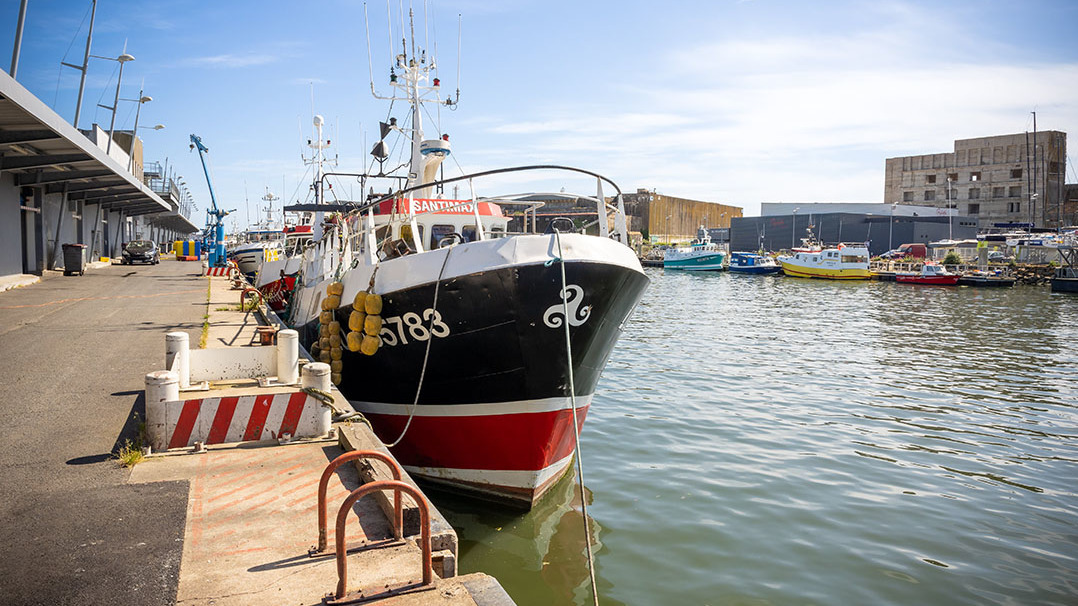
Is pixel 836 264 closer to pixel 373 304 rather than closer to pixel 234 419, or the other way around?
pixel 373 304

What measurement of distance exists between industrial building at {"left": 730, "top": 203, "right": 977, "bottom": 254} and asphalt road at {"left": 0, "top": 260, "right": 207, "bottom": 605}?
72446 mm

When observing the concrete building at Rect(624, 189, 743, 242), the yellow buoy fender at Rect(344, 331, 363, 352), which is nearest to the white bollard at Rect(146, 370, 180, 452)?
the yellow buoy fender at Rect(344, 331, 363, 352)

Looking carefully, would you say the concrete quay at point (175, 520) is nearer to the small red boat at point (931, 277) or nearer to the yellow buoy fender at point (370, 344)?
the yellow buoy fender at point (370, 344)

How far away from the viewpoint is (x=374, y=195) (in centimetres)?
1402

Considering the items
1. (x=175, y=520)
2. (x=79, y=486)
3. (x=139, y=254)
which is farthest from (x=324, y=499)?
(x=139, y=254)

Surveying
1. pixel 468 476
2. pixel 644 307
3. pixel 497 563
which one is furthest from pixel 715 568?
pixel 644 307

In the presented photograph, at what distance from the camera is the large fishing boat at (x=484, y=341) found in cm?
700

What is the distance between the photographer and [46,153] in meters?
20.7

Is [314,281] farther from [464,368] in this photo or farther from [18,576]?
[18,576]

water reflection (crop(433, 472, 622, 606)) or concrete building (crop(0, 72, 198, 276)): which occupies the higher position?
concrete building (crop(0, 72, 198, 276))

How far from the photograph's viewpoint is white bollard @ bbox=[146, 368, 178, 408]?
5703 millimetres

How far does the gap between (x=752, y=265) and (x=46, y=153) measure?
190 ft

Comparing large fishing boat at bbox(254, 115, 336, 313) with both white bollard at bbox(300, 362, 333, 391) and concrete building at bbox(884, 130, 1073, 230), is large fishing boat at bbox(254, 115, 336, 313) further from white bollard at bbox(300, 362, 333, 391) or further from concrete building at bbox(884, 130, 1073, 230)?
concrete building at bbox(884, 130, 1073, 230)

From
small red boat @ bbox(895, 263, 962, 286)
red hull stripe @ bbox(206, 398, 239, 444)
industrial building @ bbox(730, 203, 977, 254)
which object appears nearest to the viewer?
red hull stripe @ bbox(206, 398, 239, 444)
